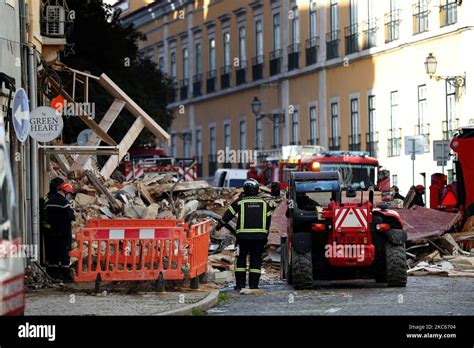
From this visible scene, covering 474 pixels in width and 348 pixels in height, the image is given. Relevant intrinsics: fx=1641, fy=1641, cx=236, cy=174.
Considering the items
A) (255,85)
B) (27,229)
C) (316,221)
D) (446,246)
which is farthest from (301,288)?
(255,85)

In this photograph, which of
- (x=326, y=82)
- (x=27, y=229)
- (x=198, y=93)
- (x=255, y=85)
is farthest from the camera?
(x=198, y=93)

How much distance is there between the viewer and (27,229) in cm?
2700

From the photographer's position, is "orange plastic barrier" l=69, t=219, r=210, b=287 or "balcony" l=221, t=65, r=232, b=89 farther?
"balcony" l=221, t=65, r=232, b=89

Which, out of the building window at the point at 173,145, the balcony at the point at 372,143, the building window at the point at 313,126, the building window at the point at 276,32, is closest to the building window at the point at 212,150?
the building window at the point at 173,145

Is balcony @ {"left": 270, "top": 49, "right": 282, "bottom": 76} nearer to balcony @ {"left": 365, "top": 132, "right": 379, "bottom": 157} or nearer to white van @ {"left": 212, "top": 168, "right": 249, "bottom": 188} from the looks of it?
balcony @ {"left": 365, "top": 132, "right": 379, "bottom": 157}

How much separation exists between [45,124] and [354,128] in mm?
42663

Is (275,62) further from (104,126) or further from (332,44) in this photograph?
Answer: (104,126)

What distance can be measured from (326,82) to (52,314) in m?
50.1

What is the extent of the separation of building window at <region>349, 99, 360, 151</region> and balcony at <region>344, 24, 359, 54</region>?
211 centimetres

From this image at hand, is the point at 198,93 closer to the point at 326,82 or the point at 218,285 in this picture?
the point at 326,82

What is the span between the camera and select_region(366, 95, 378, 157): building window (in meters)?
63.6

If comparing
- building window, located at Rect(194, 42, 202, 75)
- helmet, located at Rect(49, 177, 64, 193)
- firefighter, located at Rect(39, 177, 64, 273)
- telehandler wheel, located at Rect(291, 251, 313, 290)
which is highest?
building window, located at Rect(194, 42, 202, 75)

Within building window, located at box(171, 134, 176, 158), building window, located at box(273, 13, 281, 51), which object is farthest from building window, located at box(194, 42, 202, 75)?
building window, located at box(273, 13, 281, 51)

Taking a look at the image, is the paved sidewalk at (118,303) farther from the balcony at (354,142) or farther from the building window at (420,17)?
the balcony at (354,142)
